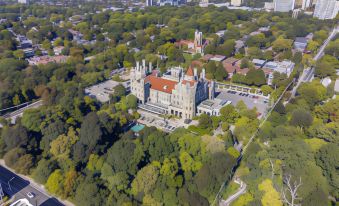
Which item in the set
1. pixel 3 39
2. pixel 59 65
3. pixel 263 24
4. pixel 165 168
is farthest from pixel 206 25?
pixel 165 168

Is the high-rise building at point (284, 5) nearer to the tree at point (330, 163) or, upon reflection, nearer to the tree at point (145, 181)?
the tree at point (330, 163)

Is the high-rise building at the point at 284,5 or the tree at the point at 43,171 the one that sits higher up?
the high-rise building at the point at 284,5

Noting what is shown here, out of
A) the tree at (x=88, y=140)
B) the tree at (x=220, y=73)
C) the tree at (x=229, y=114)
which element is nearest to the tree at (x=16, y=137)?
the tree at (x=88, y=140)

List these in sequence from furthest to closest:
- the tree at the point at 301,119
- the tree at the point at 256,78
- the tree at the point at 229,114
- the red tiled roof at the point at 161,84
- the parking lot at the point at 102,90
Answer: the tree at the point at 256,78 → the parking lot at the point at 102,90 → the red tiled roof at the point at 161,84 → the tree at the point at 229,114 → the tree at the point at 301,119

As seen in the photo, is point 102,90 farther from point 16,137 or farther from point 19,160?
point 19,160

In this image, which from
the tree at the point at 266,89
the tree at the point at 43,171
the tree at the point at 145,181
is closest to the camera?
the tree at the point at 145,181

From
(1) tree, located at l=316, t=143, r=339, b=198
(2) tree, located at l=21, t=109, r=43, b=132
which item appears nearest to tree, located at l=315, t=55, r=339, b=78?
(1) tree, located at l=316, t=143, r=339, b=198

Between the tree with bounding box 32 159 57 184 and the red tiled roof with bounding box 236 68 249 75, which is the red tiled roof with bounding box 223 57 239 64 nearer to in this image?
the red tiled roof with bounding box 236 68 249 75
